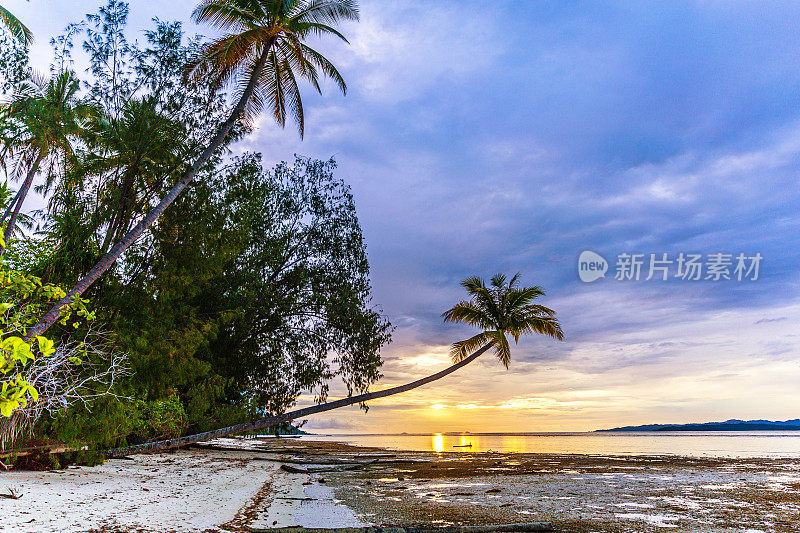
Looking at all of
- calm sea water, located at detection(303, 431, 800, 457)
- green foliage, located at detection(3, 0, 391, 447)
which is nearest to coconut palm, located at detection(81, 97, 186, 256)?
green foliage, located at detection(3, 0, 391, 447)

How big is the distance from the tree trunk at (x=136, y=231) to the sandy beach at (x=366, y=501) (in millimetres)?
3354

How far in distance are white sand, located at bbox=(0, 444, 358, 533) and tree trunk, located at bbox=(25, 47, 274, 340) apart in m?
2.96

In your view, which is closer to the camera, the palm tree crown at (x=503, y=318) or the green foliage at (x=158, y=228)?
the green foliage at (x=158, y=228)

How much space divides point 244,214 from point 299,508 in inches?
443

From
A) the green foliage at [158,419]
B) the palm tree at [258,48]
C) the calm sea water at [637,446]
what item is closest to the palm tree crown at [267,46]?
the palm tree at [258,48]

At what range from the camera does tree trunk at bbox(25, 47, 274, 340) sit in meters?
11.3

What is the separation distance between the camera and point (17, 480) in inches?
380

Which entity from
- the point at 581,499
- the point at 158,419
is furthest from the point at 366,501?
the point at 158,419

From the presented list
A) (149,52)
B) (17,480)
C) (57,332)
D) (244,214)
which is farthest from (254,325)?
(17,480)

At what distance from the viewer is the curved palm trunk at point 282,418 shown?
56.2ft

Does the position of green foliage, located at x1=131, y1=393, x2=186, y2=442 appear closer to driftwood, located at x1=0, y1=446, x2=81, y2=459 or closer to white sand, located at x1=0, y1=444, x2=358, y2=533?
white sand, located at x1=0, y1=444, x2=358, y2=533

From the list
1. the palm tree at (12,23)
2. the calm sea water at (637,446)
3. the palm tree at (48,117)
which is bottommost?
the calm sea water at (637,446)

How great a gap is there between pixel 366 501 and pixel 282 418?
37.0 feet

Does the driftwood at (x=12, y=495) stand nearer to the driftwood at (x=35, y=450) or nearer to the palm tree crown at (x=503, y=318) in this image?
the driftwood at (x=35, y=450)
